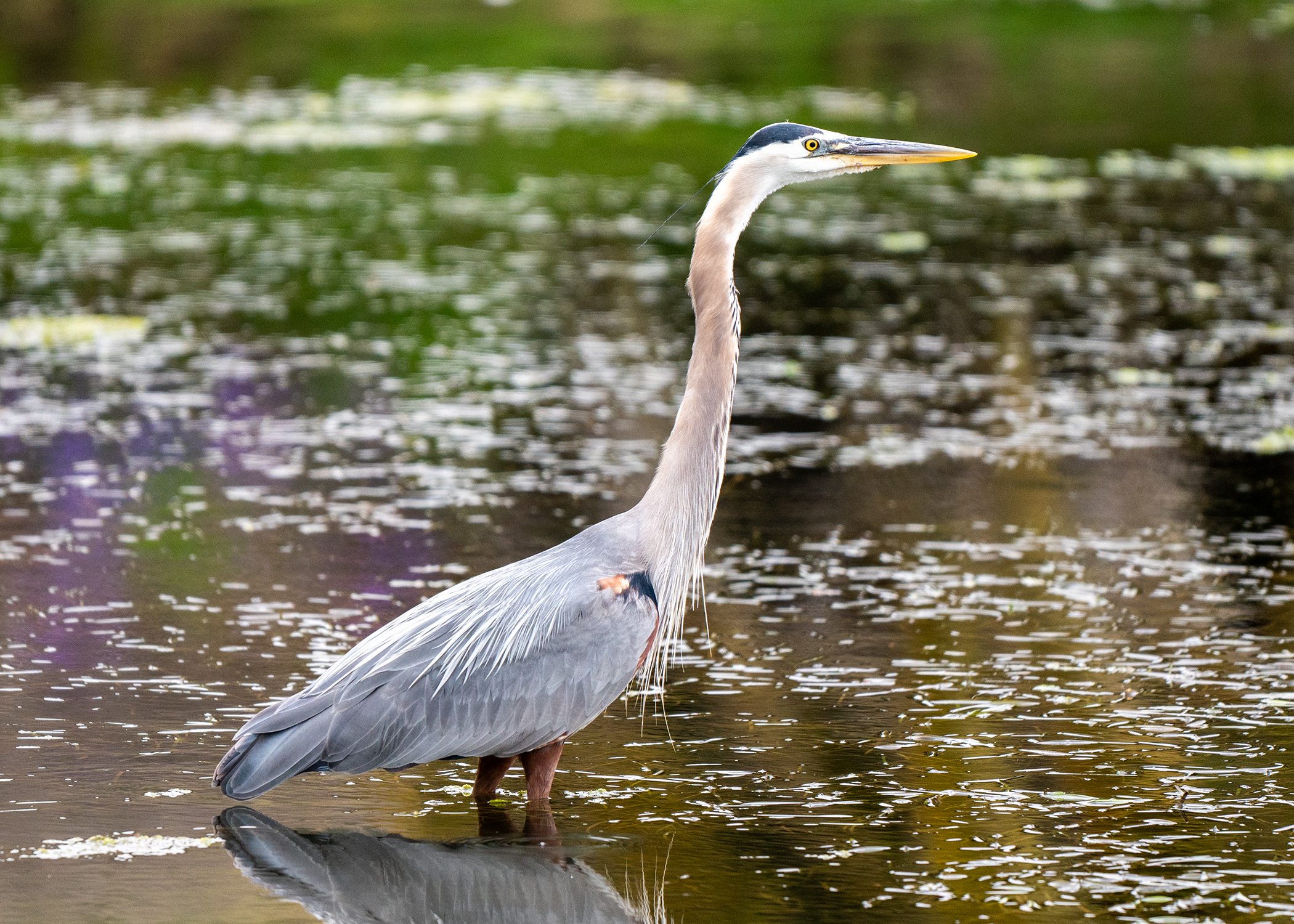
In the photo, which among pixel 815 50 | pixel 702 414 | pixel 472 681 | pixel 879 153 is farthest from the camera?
pixel 815 50

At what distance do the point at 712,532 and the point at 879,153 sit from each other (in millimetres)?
3098

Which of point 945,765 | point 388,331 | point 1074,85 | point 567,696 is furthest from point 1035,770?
point 1074,85

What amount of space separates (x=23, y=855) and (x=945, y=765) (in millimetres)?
2965

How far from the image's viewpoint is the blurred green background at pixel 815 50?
26078 mm

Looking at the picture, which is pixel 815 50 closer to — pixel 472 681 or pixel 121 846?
pixel 472 681

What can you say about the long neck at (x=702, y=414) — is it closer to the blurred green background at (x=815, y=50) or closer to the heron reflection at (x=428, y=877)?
the heron reflection at (x=428, y=877)

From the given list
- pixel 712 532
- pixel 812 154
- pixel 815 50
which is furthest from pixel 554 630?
pixel 815 50

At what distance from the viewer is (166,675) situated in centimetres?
726

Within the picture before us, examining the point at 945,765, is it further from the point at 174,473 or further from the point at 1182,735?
the point at 174,473

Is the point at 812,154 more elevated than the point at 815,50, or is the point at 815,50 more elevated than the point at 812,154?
the point at 815,50

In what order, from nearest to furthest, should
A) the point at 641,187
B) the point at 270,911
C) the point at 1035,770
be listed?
the point at 270,911, the point at 1035,770, the point at 641,187

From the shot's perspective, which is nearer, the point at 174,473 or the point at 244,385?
the point at 174,473

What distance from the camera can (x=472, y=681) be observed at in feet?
19.4

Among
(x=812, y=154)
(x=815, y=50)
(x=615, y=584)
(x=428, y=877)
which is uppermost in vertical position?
(x=815, y=50)
